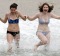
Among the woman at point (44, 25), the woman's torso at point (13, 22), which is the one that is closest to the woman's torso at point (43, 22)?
the woman at point (44, 25)

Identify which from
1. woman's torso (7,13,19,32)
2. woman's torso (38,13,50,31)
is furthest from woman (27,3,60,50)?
woman's torso (7,13,19,32)

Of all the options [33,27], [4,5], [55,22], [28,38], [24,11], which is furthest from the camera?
[4,5]

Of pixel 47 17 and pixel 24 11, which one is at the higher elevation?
pixel 47 17

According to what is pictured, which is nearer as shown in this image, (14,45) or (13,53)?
(13,53)

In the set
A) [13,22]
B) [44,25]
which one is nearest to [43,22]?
[44,25]

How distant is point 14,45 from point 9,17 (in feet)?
3.03

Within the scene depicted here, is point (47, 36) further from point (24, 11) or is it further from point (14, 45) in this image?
point (24, 11)

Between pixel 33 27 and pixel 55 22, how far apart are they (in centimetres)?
132

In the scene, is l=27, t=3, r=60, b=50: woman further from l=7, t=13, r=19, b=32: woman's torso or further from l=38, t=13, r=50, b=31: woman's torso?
l=7, t=13, r=19, b=32: woman's torso

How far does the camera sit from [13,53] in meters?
8.65

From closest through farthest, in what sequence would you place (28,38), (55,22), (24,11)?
1. (28,38)
2. (55,22)
3. (24,11)

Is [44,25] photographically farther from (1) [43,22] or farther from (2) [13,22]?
(2) [13,22]

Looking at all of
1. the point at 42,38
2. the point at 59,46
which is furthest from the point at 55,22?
the point at 42,38

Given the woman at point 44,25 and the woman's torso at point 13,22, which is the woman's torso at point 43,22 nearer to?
the woman at point 44,25
